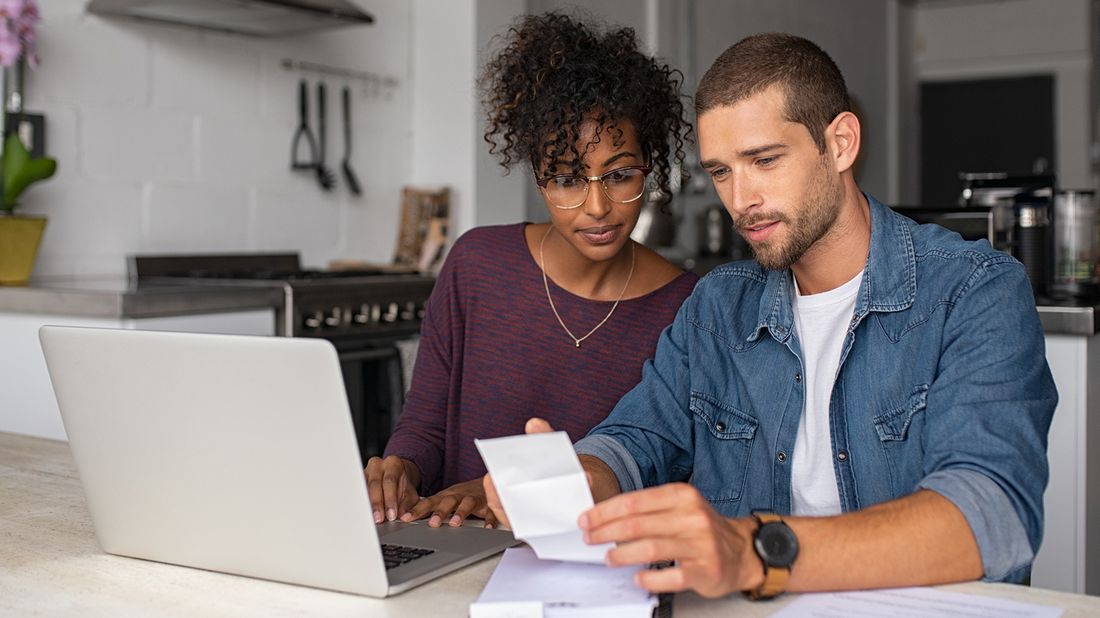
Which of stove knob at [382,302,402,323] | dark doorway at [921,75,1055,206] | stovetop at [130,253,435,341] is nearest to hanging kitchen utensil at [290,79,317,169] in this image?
stovetop at [130,253,435,341]

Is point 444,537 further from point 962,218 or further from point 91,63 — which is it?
point 91,63

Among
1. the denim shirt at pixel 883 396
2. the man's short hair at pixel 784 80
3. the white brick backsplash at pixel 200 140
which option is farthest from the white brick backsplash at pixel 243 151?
the man's short hair at pixel 784 80

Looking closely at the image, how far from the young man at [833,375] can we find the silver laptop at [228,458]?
214mm

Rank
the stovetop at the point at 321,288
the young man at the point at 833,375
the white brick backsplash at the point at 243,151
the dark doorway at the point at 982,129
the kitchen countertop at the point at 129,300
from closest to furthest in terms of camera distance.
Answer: the young man at the point at 833,375 < the kitchen countertop at the point at 129,300 < the stovetop at the point at 321,288 < the white brick backsplash at the point at 243,151 < the dark doorway at the point at 982,129

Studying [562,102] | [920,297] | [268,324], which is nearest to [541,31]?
[562,102]

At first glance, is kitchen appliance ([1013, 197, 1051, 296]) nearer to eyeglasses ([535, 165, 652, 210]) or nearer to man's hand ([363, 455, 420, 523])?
eyeglasses ([535, 165, 652, 210])

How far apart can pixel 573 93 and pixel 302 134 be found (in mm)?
2149

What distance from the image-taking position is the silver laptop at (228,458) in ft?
3.28

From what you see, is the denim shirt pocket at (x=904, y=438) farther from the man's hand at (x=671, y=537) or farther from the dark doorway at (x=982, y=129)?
the dark doorway at (x=982, y=129)

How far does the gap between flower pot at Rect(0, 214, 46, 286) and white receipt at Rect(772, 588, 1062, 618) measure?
222 cm

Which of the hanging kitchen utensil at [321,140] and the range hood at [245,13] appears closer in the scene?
the range hood at [245,13]

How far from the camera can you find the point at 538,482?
3.22ft

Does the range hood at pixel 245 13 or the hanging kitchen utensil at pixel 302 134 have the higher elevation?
the range hood at pixel 245 13

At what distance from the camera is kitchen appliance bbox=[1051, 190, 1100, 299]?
2686mm
